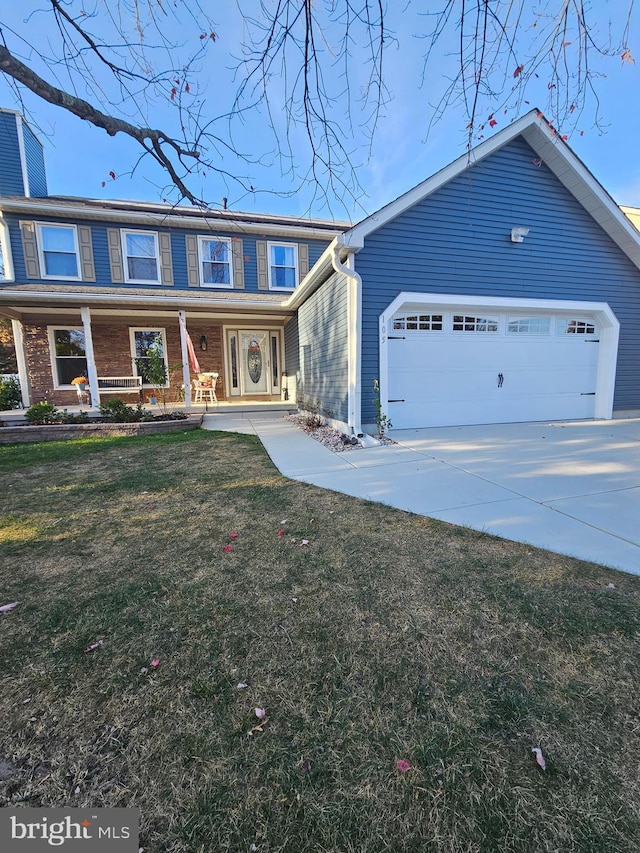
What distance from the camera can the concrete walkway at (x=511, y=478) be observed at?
3.18m

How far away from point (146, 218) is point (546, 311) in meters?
10.6

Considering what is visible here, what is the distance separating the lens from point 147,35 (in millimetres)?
3021

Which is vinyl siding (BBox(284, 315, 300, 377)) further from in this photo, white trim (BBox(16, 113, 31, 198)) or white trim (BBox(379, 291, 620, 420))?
white trim (BBox(16, 113, 31, 198))

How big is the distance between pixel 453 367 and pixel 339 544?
5.57m

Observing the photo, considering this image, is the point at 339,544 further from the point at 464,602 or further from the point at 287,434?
the point at 287,434

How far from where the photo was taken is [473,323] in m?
7.61

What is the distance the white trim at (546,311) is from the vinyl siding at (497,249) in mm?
132

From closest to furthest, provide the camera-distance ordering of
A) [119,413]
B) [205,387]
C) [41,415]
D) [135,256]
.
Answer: [41,415] → [119,413] → [205,387] → [135,256]

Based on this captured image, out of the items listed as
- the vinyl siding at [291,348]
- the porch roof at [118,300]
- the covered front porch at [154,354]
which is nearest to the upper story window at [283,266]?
the covered front porch at [154,354]

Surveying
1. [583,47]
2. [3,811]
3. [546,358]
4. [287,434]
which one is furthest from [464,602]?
[546,358]

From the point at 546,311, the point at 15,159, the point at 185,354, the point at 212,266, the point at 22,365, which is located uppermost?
the point at 15,159

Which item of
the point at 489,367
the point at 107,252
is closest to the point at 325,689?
the point at 489,367

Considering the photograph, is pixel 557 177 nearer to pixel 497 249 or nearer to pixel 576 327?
pixel 497 249

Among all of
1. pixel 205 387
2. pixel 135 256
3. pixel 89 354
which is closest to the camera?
pixel 89 354
